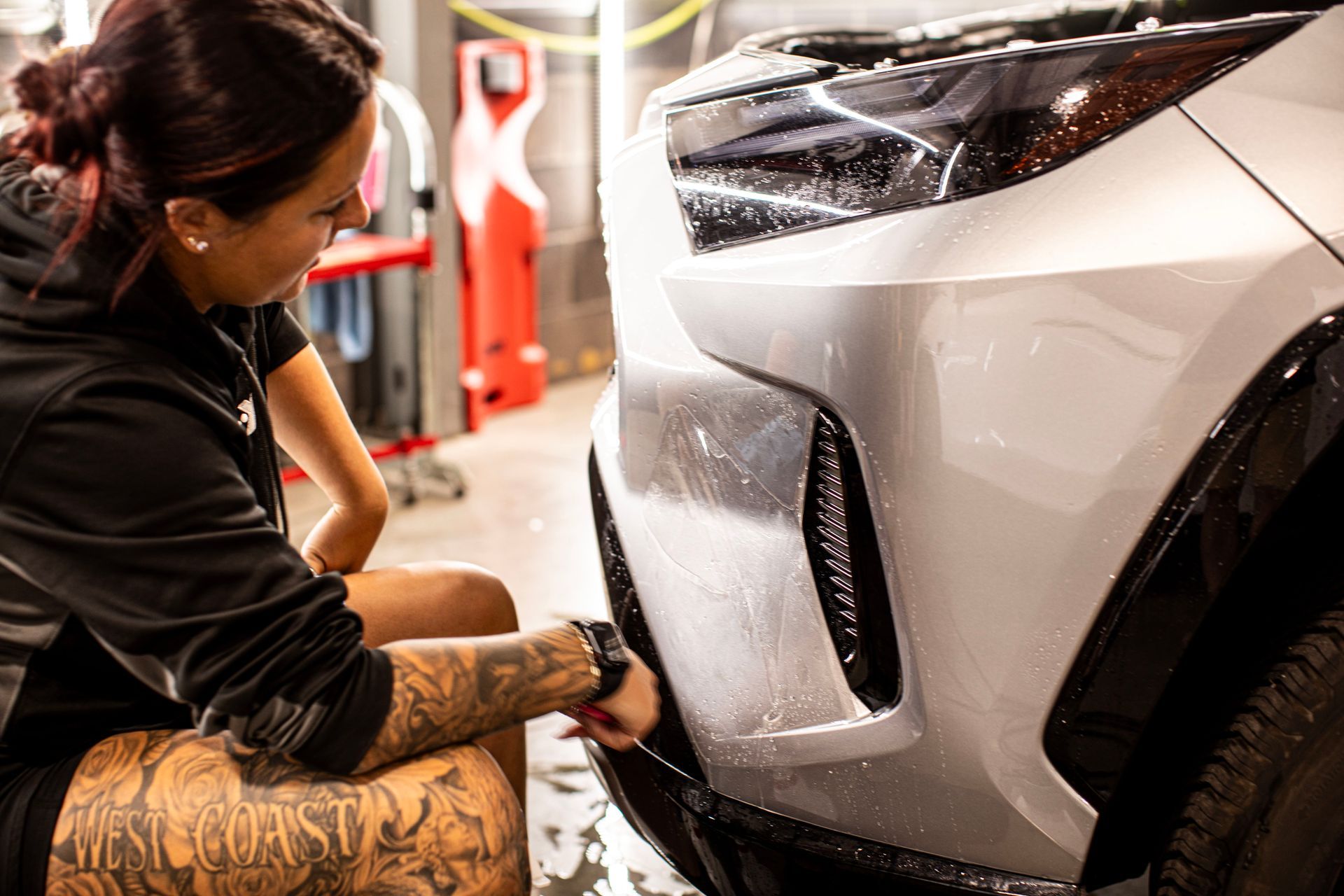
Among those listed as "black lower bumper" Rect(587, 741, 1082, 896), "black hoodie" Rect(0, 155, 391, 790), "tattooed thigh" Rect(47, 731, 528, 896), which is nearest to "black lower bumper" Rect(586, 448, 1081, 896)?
"black lower bumper" Rect(587, 741, 1082, 896)

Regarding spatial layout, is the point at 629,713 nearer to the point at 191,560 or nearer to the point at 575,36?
the point at 191,560

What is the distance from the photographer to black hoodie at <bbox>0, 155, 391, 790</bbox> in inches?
37.7

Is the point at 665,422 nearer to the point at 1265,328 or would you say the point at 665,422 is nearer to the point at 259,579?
the point at 259,579

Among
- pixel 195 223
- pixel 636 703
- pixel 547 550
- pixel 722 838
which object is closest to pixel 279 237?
pixel 195 223

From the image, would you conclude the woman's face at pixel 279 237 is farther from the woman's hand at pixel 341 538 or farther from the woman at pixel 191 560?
the woman's hand at pixel 341 538

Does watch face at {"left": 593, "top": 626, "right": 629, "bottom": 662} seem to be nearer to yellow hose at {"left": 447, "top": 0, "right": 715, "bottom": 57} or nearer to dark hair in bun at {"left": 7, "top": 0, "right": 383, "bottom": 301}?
dark hair in bun at {"left": 7, "top": 0, "right": 383, "bottom": 301}

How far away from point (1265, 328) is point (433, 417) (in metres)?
2.86

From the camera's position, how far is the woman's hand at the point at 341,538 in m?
1.54

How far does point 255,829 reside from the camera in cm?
105

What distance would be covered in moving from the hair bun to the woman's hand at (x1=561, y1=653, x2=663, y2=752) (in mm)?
642

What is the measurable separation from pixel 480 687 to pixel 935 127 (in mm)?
636

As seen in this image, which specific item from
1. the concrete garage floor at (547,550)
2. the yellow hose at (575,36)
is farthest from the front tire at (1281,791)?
the yellow hose at (575,36)

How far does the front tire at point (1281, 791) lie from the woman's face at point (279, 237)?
0.89 m

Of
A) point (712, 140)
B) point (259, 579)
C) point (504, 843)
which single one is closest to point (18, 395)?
point (259, 579)
